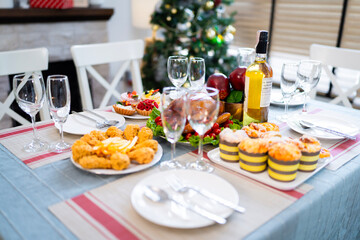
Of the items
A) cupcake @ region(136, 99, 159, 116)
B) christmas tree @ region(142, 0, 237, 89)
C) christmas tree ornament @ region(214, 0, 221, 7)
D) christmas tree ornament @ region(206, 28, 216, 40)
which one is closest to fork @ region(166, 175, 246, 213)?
cupcake @ region(136, 99, 159, 116)

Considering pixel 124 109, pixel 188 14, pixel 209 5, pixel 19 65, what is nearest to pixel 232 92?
pixel 124 109

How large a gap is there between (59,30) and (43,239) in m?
2.63

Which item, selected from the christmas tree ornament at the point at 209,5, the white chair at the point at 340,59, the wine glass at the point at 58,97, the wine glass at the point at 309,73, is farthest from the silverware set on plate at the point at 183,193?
the christmas tree ornament at the point at 209,5

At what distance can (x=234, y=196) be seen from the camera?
722mm

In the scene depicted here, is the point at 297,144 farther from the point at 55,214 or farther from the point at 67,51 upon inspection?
the point at 67,51

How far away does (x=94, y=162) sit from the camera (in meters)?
0.85

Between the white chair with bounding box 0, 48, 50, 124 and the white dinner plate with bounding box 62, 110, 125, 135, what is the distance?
354mm

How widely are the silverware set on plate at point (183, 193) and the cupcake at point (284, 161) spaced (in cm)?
16

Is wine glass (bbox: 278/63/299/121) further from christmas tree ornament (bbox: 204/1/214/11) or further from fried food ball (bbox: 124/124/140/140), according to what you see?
christmas tree ornament (bbox: 204/1/214/11)

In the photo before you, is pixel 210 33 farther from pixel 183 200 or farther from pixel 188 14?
pixel 183 200

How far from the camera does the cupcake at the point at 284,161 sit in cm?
78

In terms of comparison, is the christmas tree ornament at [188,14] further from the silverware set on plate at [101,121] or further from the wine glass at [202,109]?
the wine glass at [202,109]

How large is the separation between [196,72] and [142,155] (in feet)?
1.65

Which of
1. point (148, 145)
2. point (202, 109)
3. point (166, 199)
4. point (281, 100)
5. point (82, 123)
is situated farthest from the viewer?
point (281, 100)
